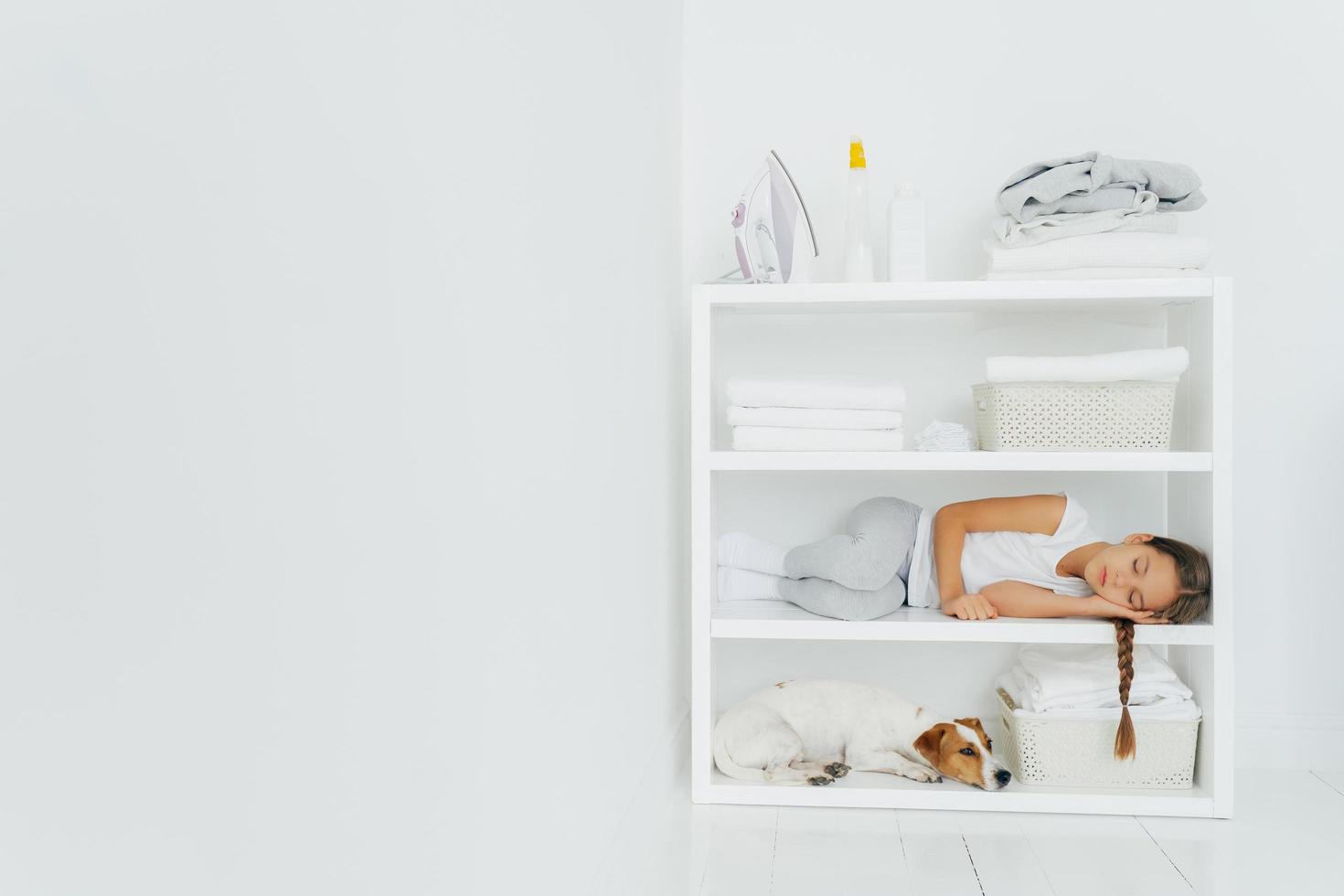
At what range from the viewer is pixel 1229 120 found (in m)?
2.12

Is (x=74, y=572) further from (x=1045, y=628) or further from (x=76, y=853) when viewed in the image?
(x=1045, y=628)

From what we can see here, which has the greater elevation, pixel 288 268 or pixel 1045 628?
pixel 288 268

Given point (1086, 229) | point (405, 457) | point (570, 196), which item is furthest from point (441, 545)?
point (1086, 229)

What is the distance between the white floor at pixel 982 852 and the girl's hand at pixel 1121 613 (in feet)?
1.13

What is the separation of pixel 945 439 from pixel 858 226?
1.48 feet

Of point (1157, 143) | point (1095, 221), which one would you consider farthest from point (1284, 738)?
point (1157, 143)

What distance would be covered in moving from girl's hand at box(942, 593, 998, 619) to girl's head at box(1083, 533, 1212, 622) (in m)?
0.19

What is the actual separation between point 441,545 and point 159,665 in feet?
1.11

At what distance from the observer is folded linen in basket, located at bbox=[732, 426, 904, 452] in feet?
6.20

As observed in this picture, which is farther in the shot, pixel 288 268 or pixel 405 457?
pixel 405 457

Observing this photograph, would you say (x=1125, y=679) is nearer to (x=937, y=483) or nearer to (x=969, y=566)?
(x=969, y=566)

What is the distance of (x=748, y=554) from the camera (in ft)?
6.82

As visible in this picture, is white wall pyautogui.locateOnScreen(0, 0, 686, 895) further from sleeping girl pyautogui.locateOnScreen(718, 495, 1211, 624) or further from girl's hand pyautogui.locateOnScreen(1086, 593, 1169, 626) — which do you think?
girl's hand pyautogui.locateOnScreen(1086, 593, 1169, 626)

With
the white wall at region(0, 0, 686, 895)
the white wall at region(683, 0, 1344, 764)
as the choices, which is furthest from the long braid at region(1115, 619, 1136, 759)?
the white wall at region(0, 0, 686, 895)
